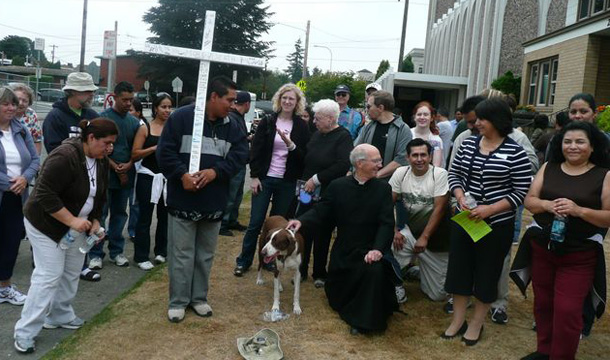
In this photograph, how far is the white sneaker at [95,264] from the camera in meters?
6.17

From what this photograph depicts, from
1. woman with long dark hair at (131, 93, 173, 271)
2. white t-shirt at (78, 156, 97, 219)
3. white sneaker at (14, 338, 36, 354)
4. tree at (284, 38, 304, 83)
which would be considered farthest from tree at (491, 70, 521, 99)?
tree at (284, 38, 304, 83)

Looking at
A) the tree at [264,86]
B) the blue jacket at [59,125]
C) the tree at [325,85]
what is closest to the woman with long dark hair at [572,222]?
the blue jacket at [59,125]

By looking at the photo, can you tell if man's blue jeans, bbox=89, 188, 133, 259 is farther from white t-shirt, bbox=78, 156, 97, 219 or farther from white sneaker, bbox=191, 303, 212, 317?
white t-shirt, bbox=78, 156, 97, 219

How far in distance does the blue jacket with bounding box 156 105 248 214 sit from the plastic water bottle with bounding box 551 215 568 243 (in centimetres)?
264

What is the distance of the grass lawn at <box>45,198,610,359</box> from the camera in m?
4.40

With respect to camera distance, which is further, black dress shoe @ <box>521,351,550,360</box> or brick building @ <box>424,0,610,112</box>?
brick building @ <box>424,0,610,112</box>

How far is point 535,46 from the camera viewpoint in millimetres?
19781

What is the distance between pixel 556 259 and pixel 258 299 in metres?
2.93

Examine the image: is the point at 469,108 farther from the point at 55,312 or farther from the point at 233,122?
the point at 55,312

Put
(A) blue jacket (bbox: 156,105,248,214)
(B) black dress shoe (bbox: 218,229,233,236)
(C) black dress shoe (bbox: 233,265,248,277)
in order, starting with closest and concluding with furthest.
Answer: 1. (A) blue jacket (bbox: 156,105,248,214)
2. (C) black dress shoe (bbox: 233,265,248,277)
3. (B) black dress shoe (bbox: 218,229,233,236)

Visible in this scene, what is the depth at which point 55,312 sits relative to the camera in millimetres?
4613

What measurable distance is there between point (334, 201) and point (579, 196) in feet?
→ 7.18

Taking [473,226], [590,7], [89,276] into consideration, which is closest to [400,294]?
[473,226]

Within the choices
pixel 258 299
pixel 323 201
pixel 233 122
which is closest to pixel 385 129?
pixel 323 201
